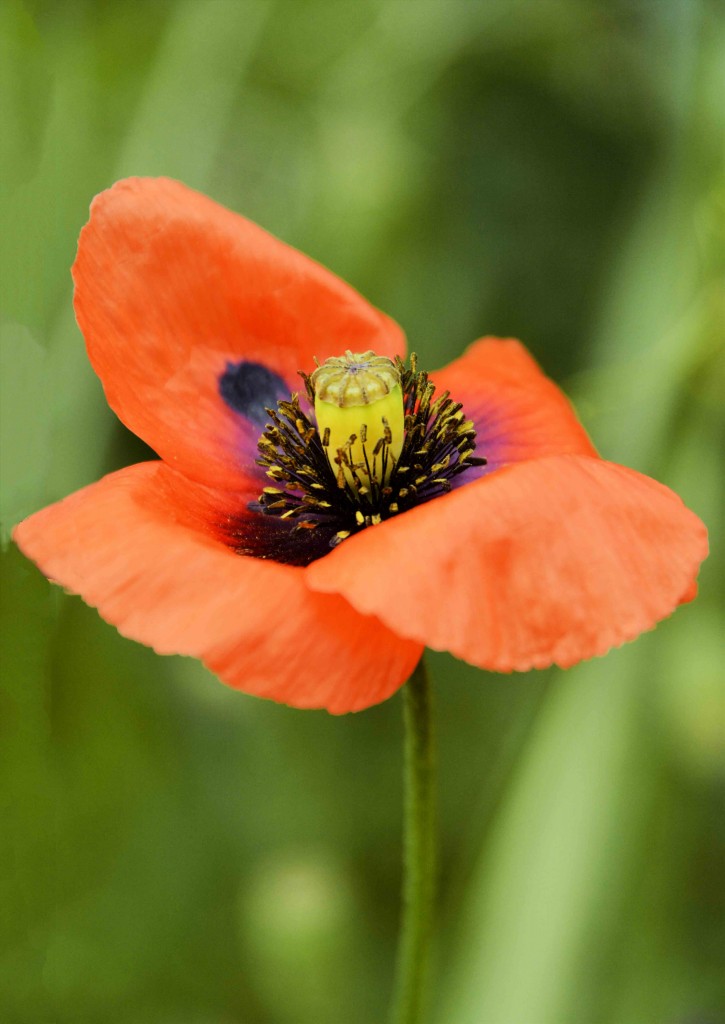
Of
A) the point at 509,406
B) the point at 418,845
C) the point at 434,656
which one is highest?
the point at 509,406

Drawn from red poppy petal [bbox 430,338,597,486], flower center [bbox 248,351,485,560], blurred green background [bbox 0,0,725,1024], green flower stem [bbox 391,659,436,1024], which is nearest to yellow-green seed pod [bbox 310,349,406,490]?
flower center [bbox 248,351,485,560]

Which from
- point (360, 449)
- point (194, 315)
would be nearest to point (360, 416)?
point (360, 449)

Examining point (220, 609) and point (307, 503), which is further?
point (307, 503)

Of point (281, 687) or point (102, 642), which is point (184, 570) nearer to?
point (281, 687)

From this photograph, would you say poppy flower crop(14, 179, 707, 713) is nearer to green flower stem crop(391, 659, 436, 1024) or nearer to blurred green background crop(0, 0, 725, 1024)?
green flower stem crop(391, 659, 436, 1024)

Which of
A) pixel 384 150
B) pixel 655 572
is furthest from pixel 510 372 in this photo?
pixel 384 150

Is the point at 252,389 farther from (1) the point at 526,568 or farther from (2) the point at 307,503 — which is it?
(1) the point at 526,568
